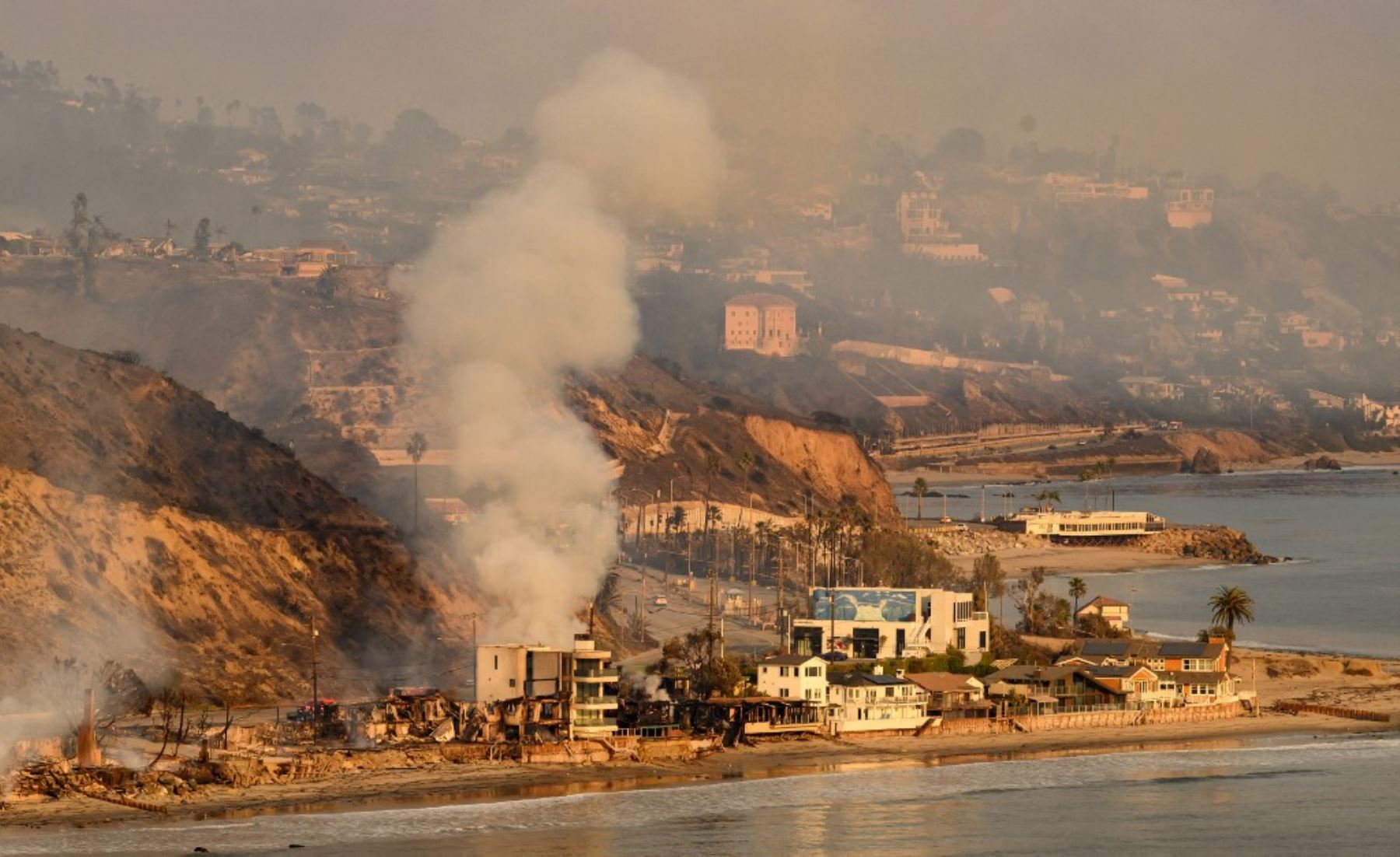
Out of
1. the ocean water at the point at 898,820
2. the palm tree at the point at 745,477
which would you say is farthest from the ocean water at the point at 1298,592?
the ocean water at the point at 898,820

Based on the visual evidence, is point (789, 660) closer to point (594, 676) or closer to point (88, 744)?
point (594, 676)

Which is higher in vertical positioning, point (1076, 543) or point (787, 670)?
point (1076, 543)

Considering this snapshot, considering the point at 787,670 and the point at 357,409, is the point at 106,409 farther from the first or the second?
the point at 357,409

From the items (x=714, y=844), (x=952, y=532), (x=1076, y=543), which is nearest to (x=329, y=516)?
(x=714, y=844)

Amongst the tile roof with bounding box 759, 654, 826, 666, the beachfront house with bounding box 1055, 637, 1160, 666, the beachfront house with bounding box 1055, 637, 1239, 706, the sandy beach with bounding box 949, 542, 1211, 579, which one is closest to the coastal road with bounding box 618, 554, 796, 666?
the tile roof with bounding box 759, 654, 826, 666

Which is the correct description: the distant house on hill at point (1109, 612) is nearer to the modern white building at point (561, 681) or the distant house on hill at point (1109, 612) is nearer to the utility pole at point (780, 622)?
the utility pole at point (780, 622)

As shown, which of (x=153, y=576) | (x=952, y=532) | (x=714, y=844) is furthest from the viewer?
(x=952, y=532)
